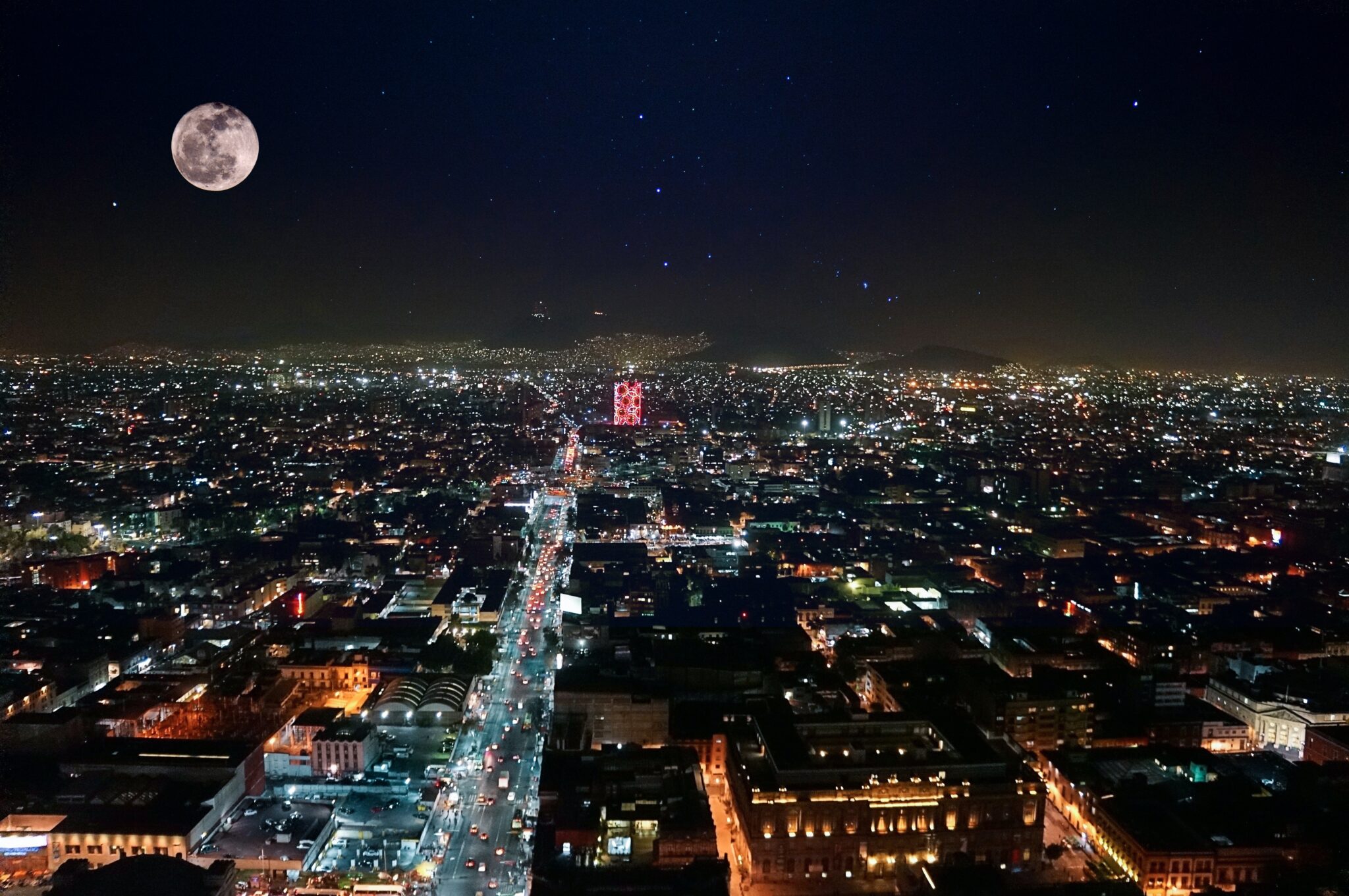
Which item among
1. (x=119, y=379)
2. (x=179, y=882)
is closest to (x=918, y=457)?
(x=119, y=379)

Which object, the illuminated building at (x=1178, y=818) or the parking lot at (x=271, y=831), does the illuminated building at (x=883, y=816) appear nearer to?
the illuminated building at (x=1178, y=818)

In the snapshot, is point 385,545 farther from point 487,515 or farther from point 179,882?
point 179,882

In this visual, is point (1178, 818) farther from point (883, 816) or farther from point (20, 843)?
point (20, 843)

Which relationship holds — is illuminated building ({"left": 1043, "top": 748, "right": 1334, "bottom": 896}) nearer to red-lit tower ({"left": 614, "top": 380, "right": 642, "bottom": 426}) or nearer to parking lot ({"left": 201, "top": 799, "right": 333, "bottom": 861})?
parking lot ({"left": 201, "top": 799, "right": 333, "bottom": 861})

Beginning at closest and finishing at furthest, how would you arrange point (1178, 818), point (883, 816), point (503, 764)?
point (883, 816)
point (1178, 818)
point (503, 764)

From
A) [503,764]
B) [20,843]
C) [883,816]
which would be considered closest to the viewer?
[20,843]

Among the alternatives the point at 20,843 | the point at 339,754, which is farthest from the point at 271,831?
the point at 20,843

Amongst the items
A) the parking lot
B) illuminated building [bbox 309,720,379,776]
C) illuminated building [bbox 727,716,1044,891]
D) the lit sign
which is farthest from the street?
the lit sign
